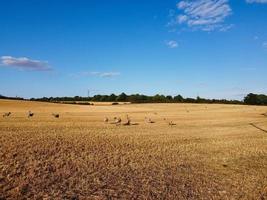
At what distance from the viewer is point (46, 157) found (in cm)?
1795

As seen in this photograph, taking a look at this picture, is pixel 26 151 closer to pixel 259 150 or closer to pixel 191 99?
pixel 259 150

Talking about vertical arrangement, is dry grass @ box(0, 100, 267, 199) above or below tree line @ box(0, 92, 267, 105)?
below

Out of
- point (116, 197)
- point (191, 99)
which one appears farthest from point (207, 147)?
point (191, 99)

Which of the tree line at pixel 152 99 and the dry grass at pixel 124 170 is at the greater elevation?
the tree line at pixel 152 99

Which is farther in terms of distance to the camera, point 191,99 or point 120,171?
point 191,99

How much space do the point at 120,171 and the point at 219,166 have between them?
5.96 m

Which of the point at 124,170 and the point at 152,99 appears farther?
the point at 152,99

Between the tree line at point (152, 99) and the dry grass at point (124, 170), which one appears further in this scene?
the tree line at point (152, 99)

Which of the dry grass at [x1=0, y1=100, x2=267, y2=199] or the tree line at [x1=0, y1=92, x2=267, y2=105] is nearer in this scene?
the dry grass at [x1=0, y1=100, x2=267, y2=199]

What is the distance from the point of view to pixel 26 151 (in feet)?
61.3

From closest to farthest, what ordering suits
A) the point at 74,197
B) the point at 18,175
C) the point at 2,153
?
1. the point at 74,197
2. the point at 18,175
3. the point at 2,153

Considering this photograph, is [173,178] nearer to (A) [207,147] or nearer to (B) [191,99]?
(A) [207,147]

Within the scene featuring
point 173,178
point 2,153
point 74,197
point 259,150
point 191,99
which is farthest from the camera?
point 191,99

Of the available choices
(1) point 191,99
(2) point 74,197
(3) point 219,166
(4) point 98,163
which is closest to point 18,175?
(2) point 74,197
